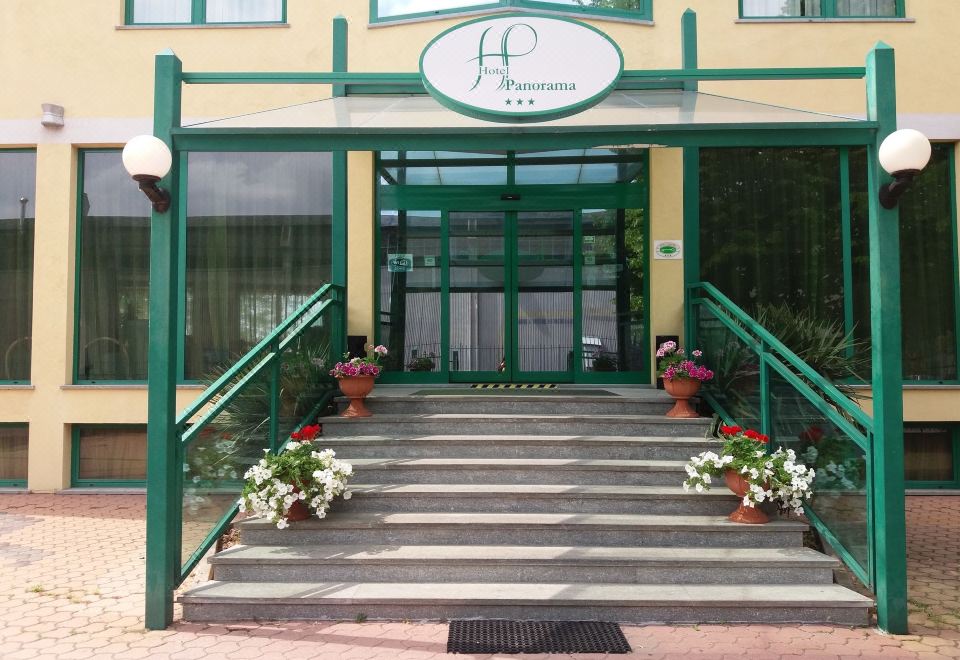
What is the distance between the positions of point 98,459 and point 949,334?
31.0 feet

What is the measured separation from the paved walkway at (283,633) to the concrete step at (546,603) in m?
0.08

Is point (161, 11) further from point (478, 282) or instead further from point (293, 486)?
point (293, 486)

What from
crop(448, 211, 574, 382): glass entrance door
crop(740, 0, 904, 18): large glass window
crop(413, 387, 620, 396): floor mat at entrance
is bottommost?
crop(413, 387, 620, 396): floor mat at entrance

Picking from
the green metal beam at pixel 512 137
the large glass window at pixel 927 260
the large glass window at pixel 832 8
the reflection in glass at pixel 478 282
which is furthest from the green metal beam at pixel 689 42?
the green metal beam at pixel 512 137

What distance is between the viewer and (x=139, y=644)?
12.1 feet

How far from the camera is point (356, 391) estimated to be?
6.00 metres

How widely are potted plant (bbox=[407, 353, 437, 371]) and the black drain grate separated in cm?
395

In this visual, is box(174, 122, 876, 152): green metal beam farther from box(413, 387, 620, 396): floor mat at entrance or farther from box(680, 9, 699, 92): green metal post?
box(680, 9, 699, 92): green metal post

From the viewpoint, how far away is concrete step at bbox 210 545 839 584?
4.19m

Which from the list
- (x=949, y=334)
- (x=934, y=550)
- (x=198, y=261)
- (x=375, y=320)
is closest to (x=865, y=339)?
(x=949, y=334)

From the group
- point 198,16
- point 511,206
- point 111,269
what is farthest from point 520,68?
point 111,269

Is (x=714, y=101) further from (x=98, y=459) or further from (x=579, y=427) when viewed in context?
(x=98, y=459)

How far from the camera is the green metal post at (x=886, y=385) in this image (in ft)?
12.8

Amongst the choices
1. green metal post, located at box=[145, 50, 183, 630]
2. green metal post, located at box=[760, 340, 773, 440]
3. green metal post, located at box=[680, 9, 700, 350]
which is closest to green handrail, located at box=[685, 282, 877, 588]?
green metal post, located at box=[760, 340, 773, 440]
